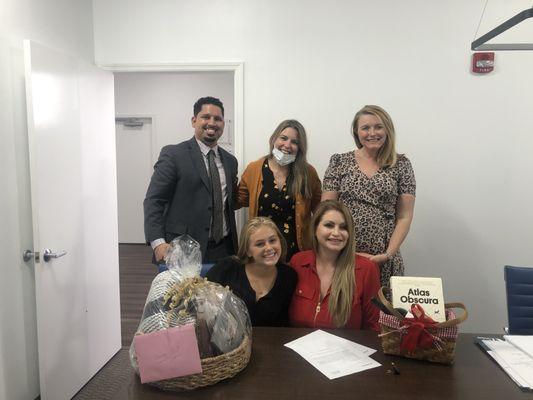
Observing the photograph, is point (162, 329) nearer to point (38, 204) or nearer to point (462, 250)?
point (38, 204)

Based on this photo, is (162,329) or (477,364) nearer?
(162,329)

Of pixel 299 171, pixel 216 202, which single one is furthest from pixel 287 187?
pixel 216 202

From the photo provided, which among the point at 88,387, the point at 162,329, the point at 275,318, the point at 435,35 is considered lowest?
the point at 88,387

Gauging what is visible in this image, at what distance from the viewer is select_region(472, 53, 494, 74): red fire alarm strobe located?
2551mm

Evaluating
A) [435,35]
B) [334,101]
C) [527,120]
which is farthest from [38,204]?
[527,120]

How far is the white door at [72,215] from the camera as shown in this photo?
81.7 inches

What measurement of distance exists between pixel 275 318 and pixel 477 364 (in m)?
0.75

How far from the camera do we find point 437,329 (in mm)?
1205

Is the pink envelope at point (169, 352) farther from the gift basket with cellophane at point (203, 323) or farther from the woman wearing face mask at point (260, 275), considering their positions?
the woman wearing face mask at point (260, 275)

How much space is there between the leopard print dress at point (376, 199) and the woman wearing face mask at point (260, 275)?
0.48 m

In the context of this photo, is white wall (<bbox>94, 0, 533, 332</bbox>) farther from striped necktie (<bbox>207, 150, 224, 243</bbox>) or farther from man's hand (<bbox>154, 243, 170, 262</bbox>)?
man's hand (<bbox>154, 243, 170, 262</bbox>)

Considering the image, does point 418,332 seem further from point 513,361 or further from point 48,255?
point 48,255

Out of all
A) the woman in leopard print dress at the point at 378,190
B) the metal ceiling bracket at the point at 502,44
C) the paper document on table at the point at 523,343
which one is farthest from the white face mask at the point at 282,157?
the paper document on table at the point at 523,343

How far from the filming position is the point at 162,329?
1.08 m
